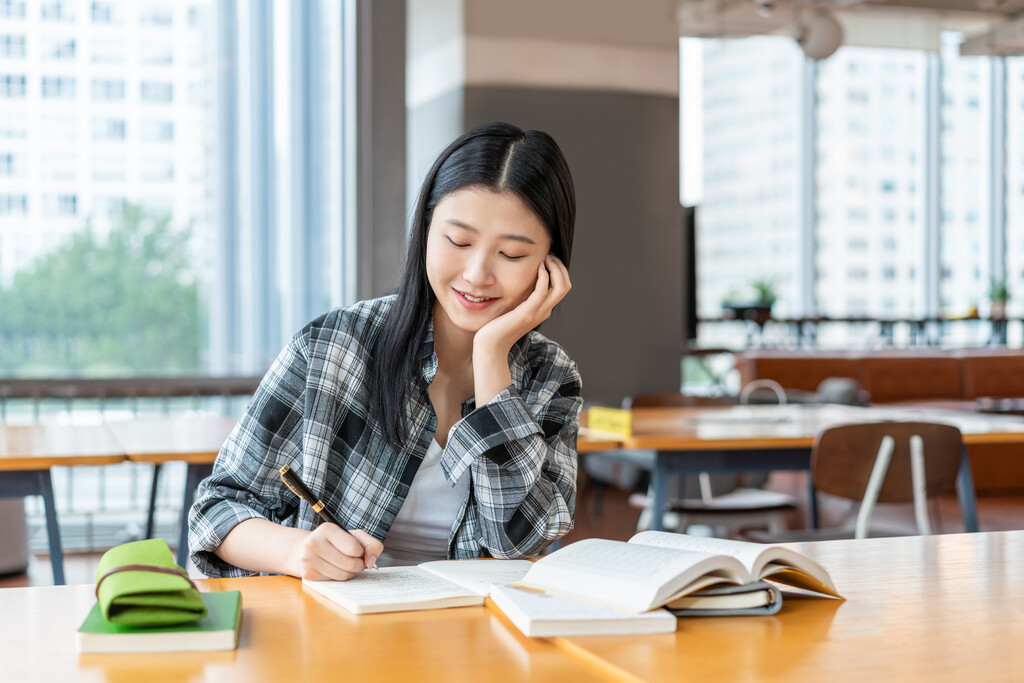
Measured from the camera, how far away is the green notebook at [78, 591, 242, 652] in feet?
3.03

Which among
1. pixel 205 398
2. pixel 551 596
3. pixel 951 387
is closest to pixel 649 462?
pixel 551 596

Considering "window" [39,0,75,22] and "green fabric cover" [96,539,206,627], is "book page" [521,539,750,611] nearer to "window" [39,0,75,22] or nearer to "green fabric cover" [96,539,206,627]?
"green fabric cover" [96,539,206,627]

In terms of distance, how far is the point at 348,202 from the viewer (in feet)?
18.1

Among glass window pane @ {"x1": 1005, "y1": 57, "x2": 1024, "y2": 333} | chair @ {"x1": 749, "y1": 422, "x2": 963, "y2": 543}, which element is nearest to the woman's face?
chair @ {"x1": 749, "y1": 422, "x2": 963, "y2": 543}

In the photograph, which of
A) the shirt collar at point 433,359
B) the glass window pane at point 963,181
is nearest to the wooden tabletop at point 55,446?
the shirt collar at point 433,359

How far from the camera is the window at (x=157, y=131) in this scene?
5.14 m

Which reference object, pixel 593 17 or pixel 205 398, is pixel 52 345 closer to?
pixel 205 398

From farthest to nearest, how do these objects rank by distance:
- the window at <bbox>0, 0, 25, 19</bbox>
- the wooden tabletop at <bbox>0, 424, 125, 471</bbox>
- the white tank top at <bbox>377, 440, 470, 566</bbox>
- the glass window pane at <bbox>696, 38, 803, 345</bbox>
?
the glass window pane at <bbox>696, 38, 803, 345</bbox> < the window at <bbox>0, 0, 25, 19</bbox> < the wooden tabletop at <bbox>0, 424, 125, 471</bbox> < the white tank top at <bbox>377, 440, 470, 566</bbox>

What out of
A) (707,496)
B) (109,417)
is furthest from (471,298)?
(109,417)

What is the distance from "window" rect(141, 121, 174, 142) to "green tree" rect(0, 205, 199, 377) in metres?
0.35

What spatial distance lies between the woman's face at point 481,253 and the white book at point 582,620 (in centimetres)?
54

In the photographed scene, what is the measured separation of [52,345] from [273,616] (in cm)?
443

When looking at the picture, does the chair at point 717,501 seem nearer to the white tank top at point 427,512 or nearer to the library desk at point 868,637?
the white tank top at point 427,512

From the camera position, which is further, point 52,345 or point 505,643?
point 52,345
